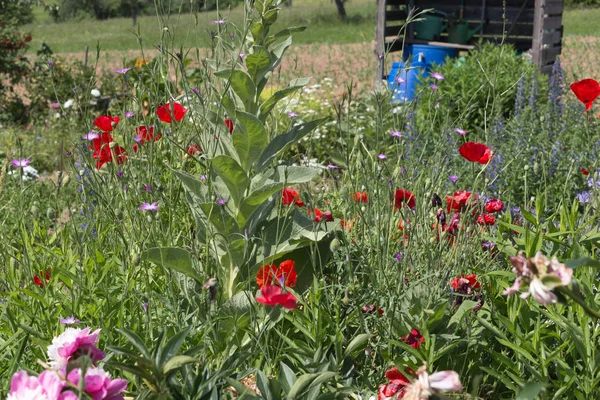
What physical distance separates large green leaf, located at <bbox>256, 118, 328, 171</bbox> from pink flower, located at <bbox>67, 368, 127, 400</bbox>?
1019 mm

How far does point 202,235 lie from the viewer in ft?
7.03

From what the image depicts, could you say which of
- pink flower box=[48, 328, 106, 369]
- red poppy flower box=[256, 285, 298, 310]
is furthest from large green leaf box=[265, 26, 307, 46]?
pink flower box=[48, 328, 106, 369]

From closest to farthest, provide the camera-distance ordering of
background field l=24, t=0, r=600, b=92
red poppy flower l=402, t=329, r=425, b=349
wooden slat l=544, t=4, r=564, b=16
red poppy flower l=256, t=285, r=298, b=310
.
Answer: red poppy flower l=256, t=285, r=298, b=310 → red poppy flower l=402, t=329, r=425, b=349 → wooden slat l=544, t=4, r=564, b=16 → background field l=24, t=0, r=600, b=92

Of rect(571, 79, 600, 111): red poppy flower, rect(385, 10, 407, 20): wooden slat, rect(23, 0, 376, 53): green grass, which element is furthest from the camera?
rect(23, 0, 376, 53): green grass

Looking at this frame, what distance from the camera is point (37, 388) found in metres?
1.03

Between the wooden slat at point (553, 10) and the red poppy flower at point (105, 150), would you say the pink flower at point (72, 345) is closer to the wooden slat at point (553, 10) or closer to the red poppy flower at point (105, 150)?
the red poppy flower at point (105, 150)

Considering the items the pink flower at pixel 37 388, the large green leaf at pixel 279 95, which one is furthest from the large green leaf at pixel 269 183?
the pink flower at pixel 37 388

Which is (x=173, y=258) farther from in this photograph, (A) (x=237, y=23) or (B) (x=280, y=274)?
(A) (x=237, y=23)

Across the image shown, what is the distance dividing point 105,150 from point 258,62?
940 millimetres

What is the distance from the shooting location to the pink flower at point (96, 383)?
108 cm

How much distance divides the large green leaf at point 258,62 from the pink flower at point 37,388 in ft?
3.79

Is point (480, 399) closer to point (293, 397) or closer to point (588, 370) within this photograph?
point (588, 370)

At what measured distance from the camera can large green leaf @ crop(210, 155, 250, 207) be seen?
1937mm

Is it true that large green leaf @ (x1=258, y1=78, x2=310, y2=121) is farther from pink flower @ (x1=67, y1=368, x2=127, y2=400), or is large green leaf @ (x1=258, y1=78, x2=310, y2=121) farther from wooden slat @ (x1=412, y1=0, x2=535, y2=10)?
wooden slat @ (x1=412, y1=0, x2=535, y2=10)
